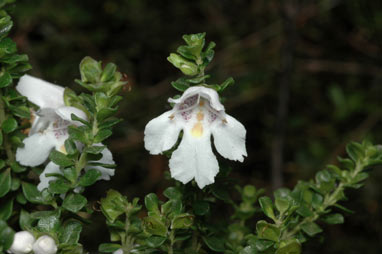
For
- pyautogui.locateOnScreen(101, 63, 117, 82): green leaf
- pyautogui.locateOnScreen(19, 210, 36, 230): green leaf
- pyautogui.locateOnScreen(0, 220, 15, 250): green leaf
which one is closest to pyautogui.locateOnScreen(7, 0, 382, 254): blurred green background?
pyautogui.locateOnScreen(19, 210, 36, 230): green leaf

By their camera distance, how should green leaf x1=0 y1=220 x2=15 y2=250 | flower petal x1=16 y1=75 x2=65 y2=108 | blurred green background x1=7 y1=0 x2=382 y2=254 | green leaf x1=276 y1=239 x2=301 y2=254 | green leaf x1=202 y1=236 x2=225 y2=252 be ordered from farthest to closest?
blurred green background x1=7 y1=0 x2=382 y2=254
flower petal x1=16 y1=75 x2=65 y2=108
green leaf x1=202 y1=236 x2=225 y2=252
green leaf x1=276 y1=239 x2=301 y2=254
green leaf x1=0 y1=220 x2=15 y2=250

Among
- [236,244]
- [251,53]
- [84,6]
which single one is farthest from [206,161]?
[84,6]

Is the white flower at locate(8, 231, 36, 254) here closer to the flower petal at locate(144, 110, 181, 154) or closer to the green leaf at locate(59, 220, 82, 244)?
the green leaf at locate(59, 220, 82, 244)

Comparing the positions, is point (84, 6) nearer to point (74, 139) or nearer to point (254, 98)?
point (254, 98)

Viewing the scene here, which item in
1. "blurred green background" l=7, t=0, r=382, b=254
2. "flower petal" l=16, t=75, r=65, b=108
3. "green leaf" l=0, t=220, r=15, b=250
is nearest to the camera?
"green leaf" l=0, t=220, r=15, b=250

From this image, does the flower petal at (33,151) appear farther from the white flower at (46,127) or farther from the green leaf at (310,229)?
the green leaf at (310,229)

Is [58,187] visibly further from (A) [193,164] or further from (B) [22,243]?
(A) [193,164]

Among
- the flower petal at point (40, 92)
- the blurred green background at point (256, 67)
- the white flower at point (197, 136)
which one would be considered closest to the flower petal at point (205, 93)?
the white flower at point (197, 136)
